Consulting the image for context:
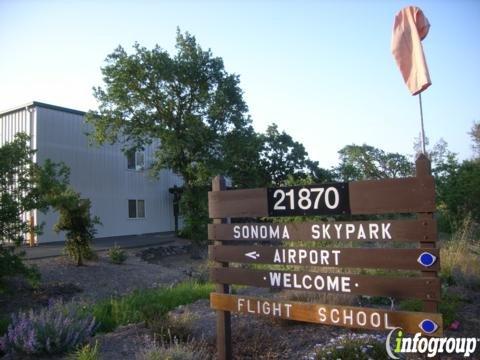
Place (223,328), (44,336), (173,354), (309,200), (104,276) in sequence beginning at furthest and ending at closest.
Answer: (104,276), (44,336), (223,328), (173,354), (309,200)

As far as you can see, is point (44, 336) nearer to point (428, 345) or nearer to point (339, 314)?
point (339, 314)

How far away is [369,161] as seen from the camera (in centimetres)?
4047

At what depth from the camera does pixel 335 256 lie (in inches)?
163

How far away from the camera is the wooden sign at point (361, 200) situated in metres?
3.67

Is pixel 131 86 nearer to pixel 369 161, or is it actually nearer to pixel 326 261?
pixel 326 261

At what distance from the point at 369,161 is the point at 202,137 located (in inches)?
928

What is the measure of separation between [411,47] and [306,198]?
6079mm

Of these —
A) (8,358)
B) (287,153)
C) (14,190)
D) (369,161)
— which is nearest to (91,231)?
(14,190)

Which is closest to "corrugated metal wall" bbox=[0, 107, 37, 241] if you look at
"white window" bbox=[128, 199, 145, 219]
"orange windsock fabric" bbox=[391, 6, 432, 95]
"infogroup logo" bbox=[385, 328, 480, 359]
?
"white window" bbox=[128, 199, 145, 219]

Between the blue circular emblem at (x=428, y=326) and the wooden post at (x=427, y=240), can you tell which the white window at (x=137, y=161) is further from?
the blue circular emblem at (x=428, y=326)

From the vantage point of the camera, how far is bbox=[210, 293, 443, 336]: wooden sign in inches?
→ 144

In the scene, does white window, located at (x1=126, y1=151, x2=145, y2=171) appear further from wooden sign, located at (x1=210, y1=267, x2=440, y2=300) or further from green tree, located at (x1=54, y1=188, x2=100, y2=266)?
wooden sign, located at (x1=210, y1=267, x2=440, y2=300)

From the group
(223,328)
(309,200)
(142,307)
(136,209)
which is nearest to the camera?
(309,200)

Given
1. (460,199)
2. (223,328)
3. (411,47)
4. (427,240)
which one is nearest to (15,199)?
(223,328)
